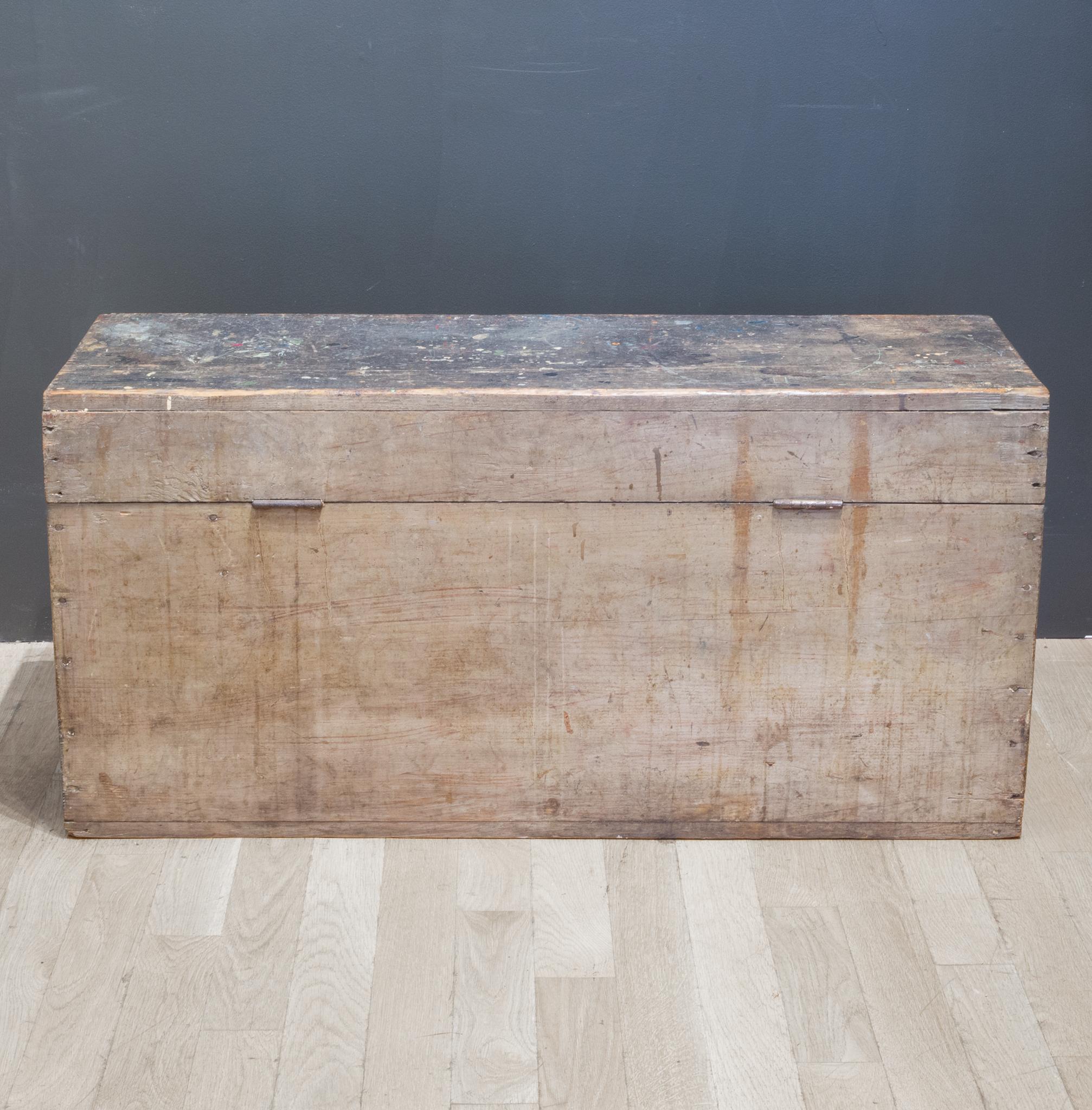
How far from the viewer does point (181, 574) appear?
209 centimetres

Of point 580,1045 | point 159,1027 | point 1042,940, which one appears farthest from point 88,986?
point 1042,940

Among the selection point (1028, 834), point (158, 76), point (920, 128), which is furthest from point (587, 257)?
point (1028, 834)

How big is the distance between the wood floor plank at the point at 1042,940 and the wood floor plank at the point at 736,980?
33cm

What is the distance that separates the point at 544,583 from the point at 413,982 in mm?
571

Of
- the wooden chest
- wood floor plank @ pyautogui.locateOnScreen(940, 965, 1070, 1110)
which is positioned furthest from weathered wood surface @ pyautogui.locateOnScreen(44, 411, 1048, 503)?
wood floor plank @ pyautogui.locateOnScreen(940, 965, 1070, 1110)

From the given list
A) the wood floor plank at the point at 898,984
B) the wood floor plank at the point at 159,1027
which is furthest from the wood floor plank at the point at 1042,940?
the wood floor plank at the point at 159,1027

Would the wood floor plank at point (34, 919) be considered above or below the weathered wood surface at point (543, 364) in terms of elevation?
below

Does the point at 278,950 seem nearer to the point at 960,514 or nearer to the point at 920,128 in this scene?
the point at 960,514

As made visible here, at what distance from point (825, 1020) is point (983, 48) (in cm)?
155

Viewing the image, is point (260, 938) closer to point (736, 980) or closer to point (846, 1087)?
point (736, 980)

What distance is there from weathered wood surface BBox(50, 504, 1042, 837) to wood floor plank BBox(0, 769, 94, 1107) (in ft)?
0.27

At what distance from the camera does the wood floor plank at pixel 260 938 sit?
1.88m

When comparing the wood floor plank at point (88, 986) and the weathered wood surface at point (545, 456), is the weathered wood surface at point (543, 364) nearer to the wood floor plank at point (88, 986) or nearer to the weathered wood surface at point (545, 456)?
the weathered wood surface at point (545, 456)

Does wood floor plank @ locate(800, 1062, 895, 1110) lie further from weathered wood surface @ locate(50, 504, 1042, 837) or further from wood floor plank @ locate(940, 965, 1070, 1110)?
weathered wood surface @ locate(50, 504, 1042, 837)
